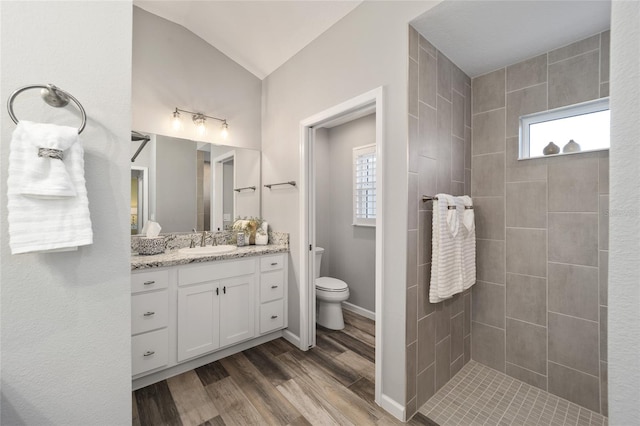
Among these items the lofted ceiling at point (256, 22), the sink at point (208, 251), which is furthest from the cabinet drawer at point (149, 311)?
the lofted ceiling at point (256, 22)

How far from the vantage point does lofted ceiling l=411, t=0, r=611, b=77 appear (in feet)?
4.94

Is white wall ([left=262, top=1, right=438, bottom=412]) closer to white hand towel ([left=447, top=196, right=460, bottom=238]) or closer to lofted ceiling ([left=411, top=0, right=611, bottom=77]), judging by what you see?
lofted ceiling ([left=411, top=0, right=611, bottom=77])

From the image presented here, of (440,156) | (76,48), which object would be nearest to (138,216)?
(76,48)

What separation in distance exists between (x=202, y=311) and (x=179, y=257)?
0.46m

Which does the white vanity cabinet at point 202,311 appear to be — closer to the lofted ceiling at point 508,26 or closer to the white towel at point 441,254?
the white towel at point 441,254

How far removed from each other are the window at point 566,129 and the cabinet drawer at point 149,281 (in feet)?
9.05

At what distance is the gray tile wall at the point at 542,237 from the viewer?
68.4 inches

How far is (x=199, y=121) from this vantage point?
252cm

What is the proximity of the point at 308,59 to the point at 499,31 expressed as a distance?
1.39 metres

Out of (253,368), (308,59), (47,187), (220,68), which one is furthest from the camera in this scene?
(220,68)

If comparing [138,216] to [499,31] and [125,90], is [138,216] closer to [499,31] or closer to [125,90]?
[125,90]

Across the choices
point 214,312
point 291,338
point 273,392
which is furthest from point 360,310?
point 214,312

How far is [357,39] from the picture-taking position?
191 centimetres

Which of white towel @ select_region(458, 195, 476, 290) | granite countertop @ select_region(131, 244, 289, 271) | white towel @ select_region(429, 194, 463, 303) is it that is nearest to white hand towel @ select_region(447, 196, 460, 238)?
white towel @ select_region(429, 194, 463, 303)
